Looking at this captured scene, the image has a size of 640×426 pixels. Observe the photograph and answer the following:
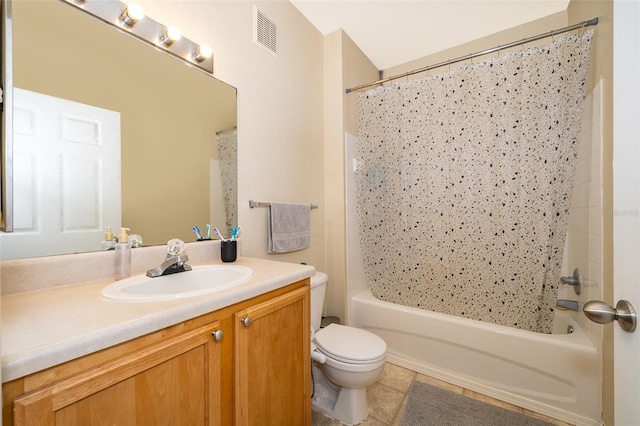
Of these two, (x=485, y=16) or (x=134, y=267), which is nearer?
(x=134, y=267)

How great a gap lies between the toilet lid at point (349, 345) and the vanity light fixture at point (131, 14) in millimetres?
1745

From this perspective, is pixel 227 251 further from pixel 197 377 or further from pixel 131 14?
pixel 131 14

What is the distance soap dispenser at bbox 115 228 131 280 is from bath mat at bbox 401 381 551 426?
61.4 inches

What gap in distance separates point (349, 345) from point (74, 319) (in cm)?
122

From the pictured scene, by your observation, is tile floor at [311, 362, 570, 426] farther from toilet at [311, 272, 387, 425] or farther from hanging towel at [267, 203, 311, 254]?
hanging towel at [267, 203, 311, 254]

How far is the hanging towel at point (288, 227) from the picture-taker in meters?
1.72

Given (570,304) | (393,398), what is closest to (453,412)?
(393,398)

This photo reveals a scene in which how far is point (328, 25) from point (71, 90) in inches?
76.3

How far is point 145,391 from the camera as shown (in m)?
0.63

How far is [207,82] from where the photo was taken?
4.55 feet

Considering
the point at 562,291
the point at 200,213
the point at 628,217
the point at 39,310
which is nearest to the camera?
the point at 628,217

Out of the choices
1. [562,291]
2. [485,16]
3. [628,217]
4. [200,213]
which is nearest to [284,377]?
[200,213]

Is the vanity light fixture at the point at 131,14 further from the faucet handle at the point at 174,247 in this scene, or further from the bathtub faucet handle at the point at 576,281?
the bathtub faucet handle at the point at 576,281

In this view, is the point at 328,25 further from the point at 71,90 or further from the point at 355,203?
the point at 71,90
